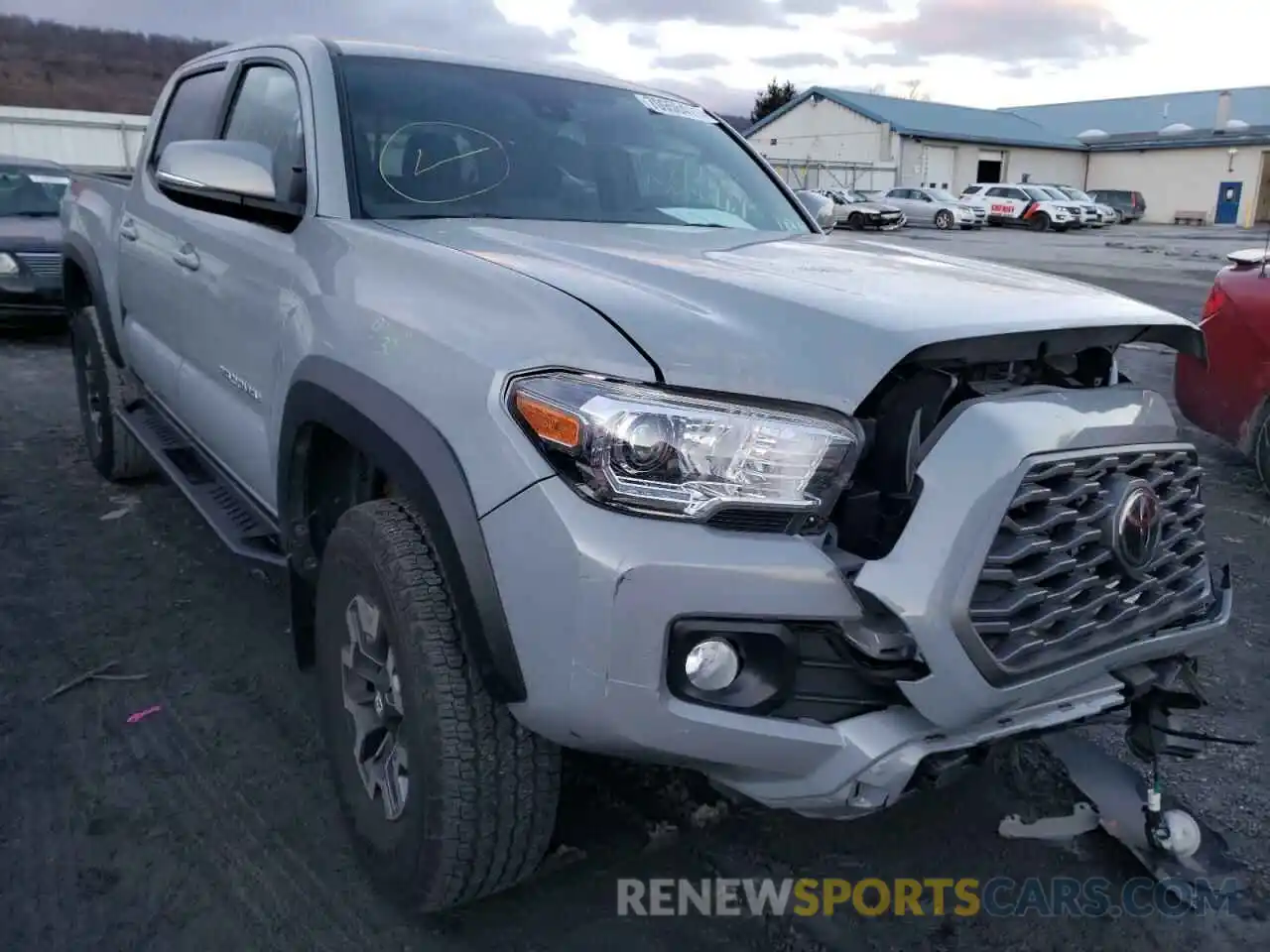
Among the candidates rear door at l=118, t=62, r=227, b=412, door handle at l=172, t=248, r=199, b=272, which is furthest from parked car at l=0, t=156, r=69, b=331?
door handle at l=172, t=248, r=199, b=272

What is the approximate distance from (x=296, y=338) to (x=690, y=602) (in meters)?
1.39

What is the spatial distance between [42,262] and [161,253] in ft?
20.8

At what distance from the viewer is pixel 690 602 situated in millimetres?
1812

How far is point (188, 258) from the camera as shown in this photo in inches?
142

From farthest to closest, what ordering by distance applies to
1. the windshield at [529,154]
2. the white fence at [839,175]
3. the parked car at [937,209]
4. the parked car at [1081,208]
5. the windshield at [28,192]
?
1. the white fence at [839,175]
2. the parked car at [1081,208]
3. the parked car at [937,209]
4. the windshield at [28,192]
5. the windshield at [529,154]

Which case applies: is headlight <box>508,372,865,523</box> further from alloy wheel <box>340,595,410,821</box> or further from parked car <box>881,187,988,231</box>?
parked car <box>881,187,988,231</box>

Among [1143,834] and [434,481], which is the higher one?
[434,481]

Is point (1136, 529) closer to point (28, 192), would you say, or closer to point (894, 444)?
point (894, 444)

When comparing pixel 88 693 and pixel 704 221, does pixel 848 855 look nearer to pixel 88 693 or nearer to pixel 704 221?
pixel 704 221

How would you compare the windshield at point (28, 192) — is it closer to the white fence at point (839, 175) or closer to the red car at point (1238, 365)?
the red car at point (1238, 365)

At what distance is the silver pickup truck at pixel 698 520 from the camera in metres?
1.86

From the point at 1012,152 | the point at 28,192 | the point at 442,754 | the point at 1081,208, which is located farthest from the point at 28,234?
the point at 1012,152

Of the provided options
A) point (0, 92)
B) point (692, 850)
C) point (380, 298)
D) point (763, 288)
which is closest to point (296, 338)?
point (380, 298)

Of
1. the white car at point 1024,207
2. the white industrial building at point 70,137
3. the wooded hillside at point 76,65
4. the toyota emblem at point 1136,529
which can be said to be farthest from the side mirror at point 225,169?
the white car at point 1024,207
